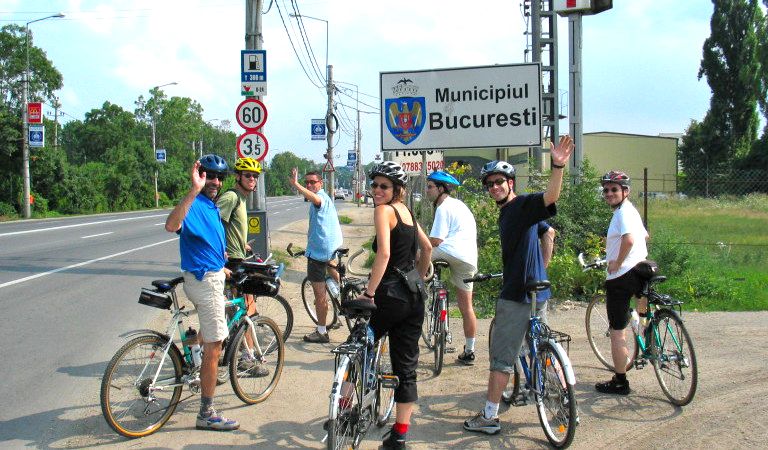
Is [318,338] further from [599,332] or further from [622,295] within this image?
[622,295]

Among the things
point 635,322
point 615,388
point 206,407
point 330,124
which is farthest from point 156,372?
point 330,124

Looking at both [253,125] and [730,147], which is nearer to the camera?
[253,125]

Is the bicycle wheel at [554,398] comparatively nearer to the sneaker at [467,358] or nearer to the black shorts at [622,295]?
the black shorts at [622,295]

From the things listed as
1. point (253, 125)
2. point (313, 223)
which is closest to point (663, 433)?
point (313, 223)

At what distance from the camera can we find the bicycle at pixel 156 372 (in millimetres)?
4488

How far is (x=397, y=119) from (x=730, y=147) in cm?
5094

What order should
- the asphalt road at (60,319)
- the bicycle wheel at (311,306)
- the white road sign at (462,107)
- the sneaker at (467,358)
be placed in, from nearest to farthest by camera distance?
the asphalt road at (60,319) → the sneaker at (467,358) → the bicycle wheel at (311,306) → the white road sign at (462,107)

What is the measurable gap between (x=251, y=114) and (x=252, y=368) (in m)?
5.89

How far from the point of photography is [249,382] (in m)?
5.40

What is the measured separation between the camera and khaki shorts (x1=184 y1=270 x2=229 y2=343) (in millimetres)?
4668

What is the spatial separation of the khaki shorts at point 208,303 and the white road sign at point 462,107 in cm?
560

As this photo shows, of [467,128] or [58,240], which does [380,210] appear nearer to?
[467,128]

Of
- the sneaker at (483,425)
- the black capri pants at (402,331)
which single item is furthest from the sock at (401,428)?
the sneaker at (483,425)

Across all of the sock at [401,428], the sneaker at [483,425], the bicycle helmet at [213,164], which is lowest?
the sneaker at [483,425]
